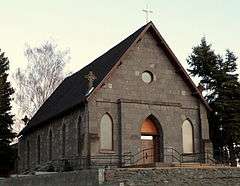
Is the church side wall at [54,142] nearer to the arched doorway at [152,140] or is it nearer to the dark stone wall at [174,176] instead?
the arched doorway at [152,140]

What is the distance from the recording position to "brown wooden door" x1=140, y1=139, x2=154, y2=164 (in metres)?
31.7

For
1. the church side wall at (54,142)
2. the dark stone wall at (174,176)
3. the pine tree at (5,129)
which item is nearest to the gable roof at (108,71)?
the church side wall at (54,142)

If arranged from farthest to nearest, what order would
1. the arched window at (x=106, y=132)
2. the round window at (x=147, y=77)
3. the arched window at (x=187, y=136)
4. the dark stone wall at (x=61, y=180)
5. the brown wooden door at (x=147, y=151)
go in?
the arched window at (x=187, y=136), the round window at (x=147, y=77), the brown wooden door at (x=147, y=151), the arched window at (x=106, y=132), the dark stone wall at (x=61, y=180)

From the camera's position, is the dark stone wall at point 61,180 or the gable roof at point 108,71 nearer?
the dark stone wall at point 61,180

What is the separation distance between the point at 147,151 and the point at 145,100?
10.8ft

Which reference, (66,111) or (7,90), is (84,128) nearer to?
(66,111)

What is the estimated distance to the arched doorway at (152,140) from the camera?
31984 mm

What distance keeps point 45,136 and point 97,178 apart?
17127 millimetres

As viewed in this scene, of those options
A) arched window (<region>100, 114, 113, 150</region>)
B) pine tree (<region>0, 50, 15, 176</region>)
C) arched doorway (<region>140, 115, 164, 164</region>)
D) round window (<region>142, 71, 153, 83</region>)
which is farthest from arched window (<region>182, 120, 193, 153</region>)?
pine tree (<region>0, 50, 15, 176</region>)

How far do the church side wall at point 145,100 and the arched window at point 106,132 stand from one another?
278mm

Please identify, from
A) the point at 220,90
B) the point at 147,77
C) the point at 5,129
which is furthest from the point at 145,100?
the point at 5,129

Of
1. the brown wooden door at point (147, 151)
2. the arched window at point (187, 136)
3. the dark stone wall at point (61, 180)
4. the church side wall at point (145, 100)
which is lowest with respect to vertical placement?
the dark stone wall at point (61, 180)

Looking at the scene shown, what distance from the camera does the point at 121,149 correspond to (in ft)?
99.8

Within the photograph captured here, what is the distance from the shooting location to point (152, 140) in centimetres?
3247
